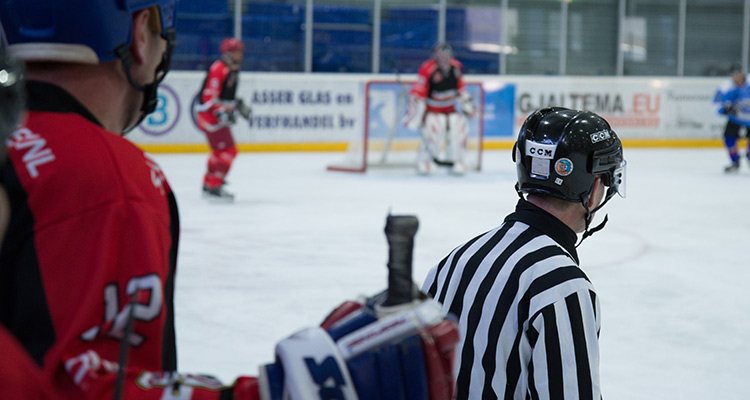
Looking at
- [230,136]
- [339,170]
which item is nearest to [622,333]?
[230,136]

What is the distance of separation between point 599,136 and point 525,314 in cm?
41

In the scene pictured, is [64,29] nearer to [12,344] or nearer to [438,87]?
[12,344]

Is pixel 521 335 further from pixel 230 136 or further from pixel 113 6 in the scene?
pixel 230 136

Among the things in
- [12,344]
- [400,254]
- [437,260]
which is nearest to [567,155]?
[400,254]

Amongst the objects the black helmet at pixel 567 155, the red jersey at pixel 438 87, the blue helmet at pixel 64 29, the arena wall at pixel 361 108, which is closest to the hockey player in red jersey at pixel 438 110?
the red jersey at pixel 438 87

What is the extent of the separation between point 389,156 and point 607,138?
9.68 m

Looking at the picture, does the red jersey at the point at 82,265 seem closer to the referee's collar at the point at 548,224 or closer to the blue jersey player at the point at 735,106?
the referee's collar at the point at 548,224

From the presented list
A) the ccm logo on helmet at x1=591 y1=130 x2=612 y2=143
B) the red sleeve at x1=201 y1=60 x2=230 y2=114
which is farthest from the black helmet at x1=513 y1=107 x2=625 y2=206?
the red sleeve at x1=201 y1=60 x2=230 y2=114

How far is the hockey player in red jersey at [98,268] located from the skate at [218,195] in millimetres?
7103

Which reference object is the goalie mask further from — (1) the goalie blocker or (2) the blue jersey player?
(2) the blue jersey player

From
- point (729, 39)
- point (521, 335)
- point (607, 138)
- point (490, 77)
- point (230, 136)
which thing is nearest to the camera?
point (521, 335)

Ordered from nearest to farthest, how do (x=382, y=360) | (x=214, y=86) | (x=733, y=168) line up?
(x=382, y=360) → (x=214, y=86) → (x=733, y=168)

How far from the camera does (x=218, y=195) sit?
27.0ft

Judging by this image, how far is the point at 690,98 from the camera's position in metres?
14.8
